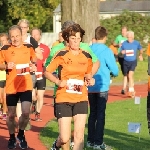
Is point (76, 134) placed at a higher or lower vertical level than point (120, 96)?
higher

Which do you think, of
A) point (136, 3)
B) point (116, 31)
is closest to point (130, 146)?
point (116, 31)

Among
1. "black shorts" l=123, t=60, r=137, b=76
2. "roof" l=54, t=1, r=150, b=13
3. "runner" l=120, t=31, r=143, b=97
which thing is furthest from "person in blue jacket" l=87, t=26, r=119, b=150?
"roof" l=54, t=1, r=150, b=13

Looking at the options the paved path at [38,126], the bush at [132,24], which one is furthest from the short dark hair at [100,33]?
the bush at [132,24]

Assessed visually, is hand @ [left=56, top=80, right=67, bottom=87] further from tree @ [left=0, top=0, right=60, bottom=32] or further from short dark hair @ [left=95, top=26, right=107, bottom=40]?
tree @ [left=0, top=0, right=60, bottom=32]

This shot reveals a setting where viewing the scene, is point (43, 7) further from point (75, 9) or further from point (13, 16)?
point (75, 9)

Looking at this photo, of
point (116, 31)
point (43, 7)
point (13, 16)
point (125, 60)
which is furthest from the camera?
point (43, 7)

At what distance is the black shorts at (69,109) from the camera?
955 cm

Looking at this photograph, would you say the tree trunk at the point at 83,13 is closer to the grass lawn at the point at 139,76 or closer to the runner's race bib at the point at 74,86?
the grass lawn at the point at 139,76

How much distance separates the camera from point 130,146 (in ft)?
39.7

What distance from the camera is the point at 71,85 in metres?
9.49

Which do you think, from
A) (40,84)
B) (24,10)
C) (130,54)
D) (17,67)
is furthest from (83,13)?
(24,10)

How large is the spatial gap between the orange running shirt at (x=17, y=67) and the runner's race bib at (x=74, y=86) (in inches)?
100

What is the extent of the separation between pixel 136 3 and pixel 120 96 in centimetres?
6989

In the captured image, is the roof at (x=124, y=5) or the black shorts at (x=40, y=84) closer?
the black shorts at (x=40, y=84)
